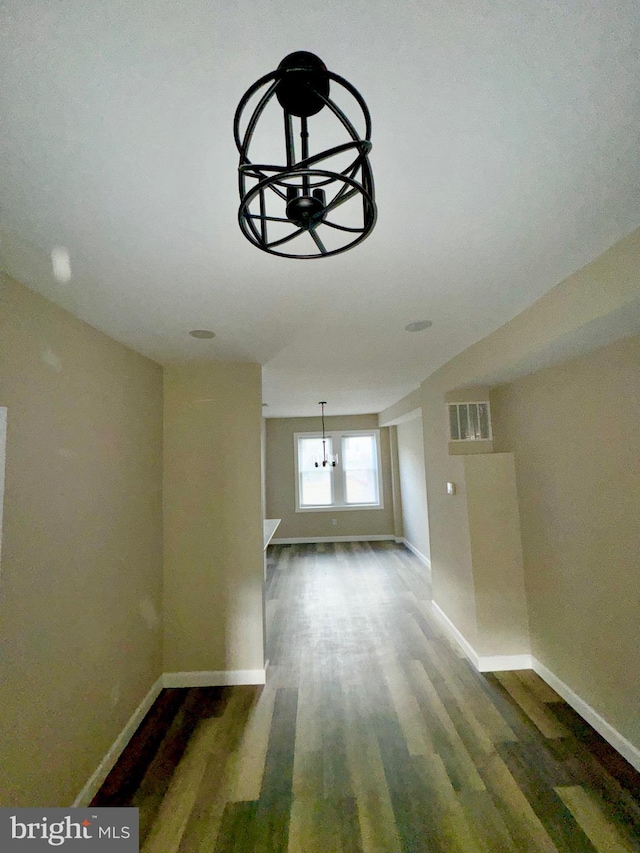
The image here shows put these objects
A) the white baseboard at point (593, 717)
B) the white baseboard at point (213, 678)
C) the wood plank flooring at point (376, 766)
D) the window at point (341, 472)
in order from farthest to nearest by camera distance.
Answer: the window at point (341, 472)
the white baseboard at point (213, 678)
the white baseboard at point (593, 717)
the wood plank flooring at point (376, 766)

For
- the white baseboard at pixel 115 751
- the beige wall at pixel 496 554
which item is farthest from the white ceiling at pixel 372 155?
the white baseboard at pixel 115 751

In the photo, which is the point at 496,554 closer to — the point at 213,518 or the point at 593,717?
the point at 593,717

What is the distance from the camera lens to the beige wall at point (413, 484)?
19.9 feet

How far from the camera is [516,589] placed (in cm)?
304

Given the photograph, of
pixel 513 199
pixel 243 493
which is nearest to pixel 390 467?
pixel 243 493

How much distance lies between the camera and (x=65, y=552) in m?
1.81

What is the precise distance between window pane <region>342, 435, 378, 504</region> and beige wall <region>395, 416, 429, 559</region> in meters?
0.57

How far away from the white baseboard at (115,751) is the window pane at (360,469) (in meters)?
5.26

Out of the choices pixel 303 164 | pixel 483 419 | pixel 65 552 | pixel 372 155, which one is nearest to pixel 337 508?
pixel 483 419

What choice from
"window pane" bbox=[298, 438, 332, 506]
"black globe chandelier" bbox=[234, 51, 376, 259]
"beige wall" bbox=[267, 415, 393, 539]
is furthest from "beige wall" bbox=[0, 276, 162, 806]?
"window pane" bbox=[298, 438, 332, 506]

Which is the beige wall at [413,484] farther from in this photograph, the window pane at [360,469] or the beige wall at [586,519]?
the beige wall at [586,519]

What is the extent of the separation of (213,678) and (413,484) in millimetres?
4594

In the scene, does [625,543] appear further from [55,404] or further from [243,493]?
[55,404]

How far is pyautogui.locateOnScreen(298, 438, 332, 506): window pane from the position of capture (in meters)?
7.65
